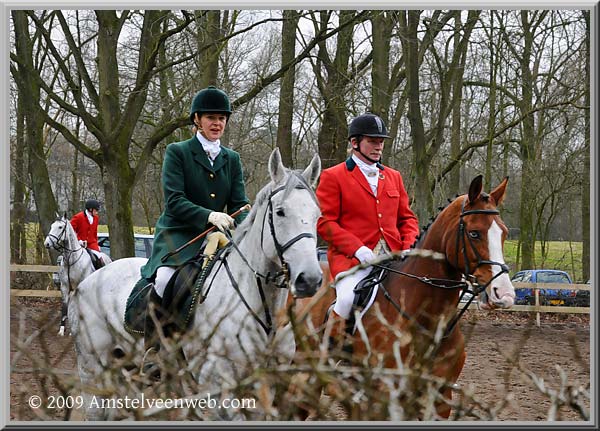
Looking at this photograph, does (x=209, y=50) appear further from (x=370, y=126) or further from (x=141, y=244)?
(x=370, y=126)

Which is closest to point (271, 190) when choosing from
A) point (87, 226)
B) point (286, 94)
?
point (87, 226)

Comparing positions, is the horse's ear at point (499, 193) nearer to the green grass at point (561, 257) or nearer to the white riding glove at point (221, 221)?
the white riding glove at point (221, 221)

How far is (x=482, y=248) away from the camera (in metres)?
5.11

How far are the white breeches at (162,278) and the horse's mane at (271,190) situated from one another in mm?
545

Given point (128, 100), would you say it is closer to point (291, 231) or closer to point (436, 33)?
point (436, 33)

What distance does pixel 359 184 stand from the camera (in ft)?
19.6

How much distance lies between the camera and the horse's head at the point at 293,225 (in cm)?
415

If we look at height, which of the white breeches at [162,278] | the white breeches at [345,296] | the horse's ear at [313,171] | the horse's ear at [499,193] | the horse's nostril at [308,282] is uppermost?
the horse's ear at [313,171]

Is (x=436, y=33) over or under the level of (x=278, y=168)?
over

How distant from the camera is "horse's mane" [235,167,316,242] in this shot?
4504 mm

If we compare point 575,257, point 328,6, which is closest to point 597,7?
point 328,6

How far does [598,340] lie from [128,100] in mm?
11497

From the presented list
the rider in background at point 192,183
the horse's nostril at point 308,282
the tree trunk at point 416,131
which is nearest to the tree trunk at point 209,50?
the tree trunk at point 416,131

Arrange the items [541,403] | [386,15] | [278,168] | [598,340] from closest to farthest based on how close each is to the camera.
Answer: [598,340] < [278,168] < [541,403] < [386,15]
